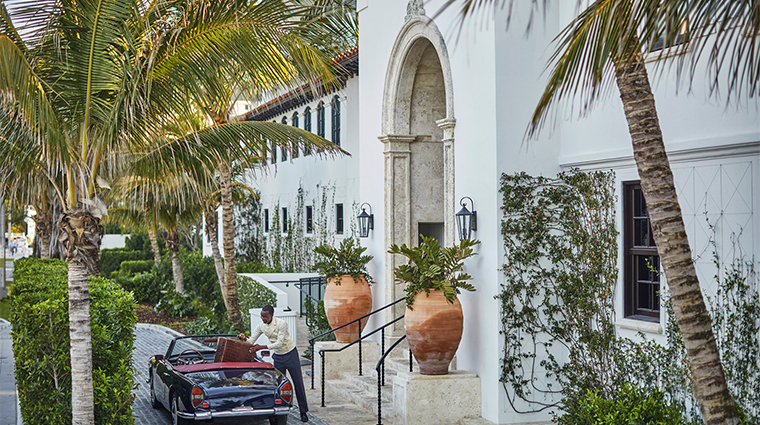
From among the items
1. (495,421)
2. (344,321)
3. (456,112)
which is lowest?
(495,421)

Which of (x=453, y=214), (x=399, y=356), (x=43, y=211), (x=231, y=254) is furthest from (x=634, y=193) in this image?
(x=43, y=211)

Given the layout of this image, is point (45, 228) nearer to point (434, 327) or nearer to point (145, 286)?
point (145, 286)

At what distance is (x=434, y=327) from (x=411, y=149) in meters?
4.29

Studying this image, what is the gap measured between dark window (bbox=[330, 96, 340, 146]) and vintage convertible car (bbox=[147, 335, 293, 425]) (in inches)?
607

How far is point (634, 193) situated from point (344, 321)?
237 inches

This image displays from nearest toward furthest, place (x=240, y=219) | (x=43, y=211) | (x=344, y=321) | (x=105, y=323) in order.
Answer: (x=105, y=323) → (x=344, y=321) → (x=43, y=211) → (x=240, y=219)

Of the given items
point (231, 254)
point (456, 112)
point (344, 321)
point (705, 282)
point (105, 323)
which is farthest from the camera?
point (231, 254)

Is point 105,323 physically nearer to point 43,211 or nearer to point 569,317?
point 569,317

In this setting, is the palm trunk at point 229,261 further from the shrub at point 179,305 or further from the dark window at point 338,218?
the dark window at point 338,218

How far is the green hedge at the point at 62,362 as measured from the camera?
26.1ft

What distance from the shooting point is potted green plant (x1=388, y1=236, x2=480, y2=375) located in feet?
31.8

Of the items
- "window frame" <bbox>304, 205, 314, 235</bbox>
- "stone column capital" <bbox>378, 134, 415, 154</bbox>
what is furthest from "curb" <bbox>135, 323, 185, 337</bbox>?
"stone column capital" <bbox>378, 134, 415, 154</bbox>

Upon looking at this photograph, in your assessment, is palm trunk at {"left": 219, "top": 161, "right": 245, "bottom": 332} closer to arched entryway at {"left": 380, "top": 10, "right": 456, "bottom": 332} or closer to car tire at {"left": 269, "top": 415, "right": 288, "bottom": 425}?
arched entryway at {"left": 380, "top": 10, "right": 456, "bottom": 332}

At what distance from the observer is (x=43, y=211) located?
21.6m
